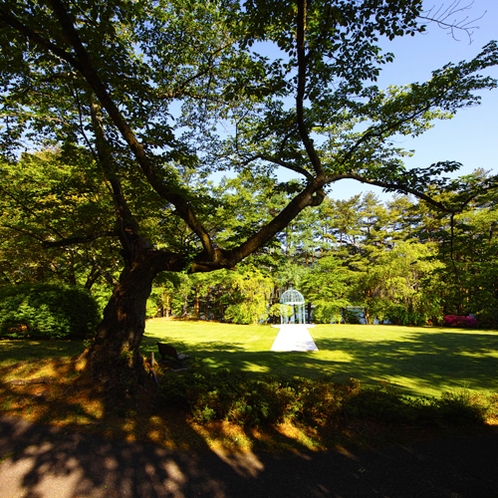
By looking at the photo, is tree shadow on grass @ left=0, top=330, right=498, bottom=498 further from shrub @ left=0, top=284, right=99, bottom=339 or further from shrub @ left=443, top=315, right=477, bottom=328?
shrub @ left=443, top=315, right=477, bottom=328

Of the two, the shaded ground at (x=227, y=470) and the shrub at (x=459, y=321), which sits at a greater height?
the shrub at (x=459, y=321)

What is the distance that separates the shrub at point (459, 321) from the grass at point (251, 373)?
31.8 ft

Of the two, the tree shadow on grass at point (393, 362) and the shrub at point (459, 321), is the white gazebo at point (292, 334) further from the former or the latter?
the shrub at point (459, 321)

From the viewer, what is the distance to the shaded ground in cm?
308

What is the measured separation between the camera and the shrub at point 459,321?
68.2ft

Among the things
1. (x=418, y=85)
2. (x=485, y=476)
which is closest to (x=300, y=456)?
(x=485, y=476)

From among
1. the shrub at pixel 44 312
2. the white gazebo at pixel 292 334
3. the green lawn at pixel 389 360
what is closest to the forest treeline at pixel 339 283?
the white gazebo at pixel 292 334

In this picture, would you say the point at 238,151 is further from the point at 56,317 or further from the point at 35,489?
the point at 56,317

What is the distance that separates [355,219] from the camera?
35000 mm

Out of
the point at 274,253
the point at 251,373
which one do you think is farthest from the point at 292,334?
the point at 251,373

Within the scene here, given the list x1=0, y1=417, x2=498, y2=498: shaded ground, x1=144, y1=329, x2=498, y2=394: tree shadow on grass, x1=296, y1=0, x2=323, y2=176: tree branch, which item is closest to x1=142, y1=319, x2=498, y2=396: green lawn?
x1=144, y1=329, x2=498, y2=394: tree shadow on grass

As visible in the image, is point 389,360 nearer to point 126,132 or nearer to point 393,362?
point 393,362

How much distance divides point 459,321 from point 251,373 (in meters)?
20.7

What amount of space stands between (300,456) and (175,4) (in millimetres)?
9427
